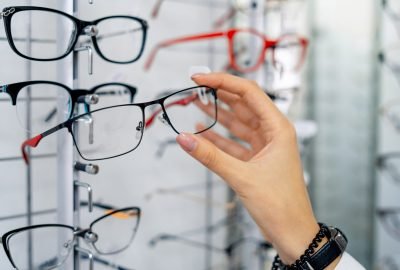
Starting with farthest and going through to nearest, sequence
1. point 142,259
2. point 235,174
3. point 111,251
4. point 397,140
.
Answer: point 397,140 < point 142,259 < point 111,251 < point 235,174

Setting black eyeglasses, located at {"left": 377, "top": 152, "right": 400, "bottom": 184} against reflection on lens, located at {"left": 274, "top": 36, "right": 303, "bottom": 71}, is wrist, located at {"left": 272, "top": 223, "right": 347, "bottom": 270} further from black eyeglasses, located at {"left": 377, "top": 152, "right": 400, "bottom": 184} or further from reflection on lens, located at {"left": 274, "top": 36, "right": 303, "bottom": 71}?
black eyeglasses, located at {"left": 377, "top": 152, "right": 400, "bottom": 184}

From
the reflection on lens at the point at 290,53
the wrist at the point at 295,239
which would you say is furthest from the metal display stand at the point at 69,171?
the reflection on lens at the point at 290,53

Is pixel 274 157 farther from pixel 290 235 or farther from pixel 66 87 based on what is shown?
pixel 66 87

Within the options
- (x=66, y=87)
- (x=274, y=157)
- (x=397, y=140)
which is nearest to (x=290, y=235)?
(x=274, y=157)

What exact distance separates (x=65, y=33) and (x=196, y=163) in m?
0.54

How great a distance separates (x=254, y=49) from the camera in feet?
3.31

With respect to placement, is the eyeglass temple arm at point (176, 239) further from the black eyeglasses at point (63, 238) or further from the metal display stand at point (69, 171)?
the metal display stand at point (69, 171)

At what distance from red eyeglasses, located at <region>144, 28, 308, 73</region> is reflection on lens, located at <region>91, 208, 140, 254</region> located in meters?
0.34

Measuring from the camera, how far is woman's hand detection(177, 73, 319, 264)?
1.91 feet

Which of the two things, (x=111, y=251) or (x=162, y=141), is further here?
(x=162, y=141)

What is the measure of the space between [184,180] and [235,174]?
0.50 metres

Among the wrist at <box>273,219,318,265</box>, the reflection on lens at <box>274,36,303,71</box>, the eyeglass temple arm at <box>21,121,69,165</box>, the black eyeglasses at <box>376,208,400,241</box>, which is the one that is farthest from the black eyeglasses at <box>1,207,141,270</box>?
the black eyeglasses at <box>376,208,400,241</box>

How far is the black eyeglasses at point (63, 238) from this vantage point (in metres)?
0.63

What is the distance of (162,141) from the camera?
40.0 inches
